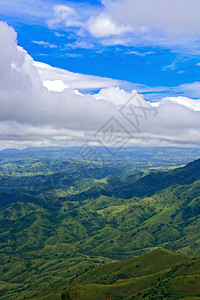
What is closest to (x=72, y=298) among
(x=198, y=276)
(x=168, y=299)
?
(x=168, y=299)

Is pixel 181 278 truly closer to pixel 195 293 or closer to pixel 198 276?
pixel 198 276

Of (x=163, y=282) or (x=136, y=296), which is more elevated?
(x=163, y=282)

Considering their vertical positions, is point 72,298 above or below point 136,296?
above

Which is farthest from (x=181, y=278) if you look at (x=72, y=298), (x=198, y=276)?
(x=72, y=298)

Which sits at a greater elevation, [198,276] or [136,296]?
[198,276]

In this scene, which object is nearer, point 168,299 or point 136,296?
point 168,299

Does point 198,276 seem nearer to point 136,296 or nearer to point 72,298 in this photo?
point 136,296

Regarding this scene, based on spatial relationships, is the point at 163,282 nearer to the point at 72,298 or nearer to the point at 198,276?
the point at 198,276

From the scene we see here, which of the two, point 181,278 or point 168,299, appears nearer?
point 168,299
